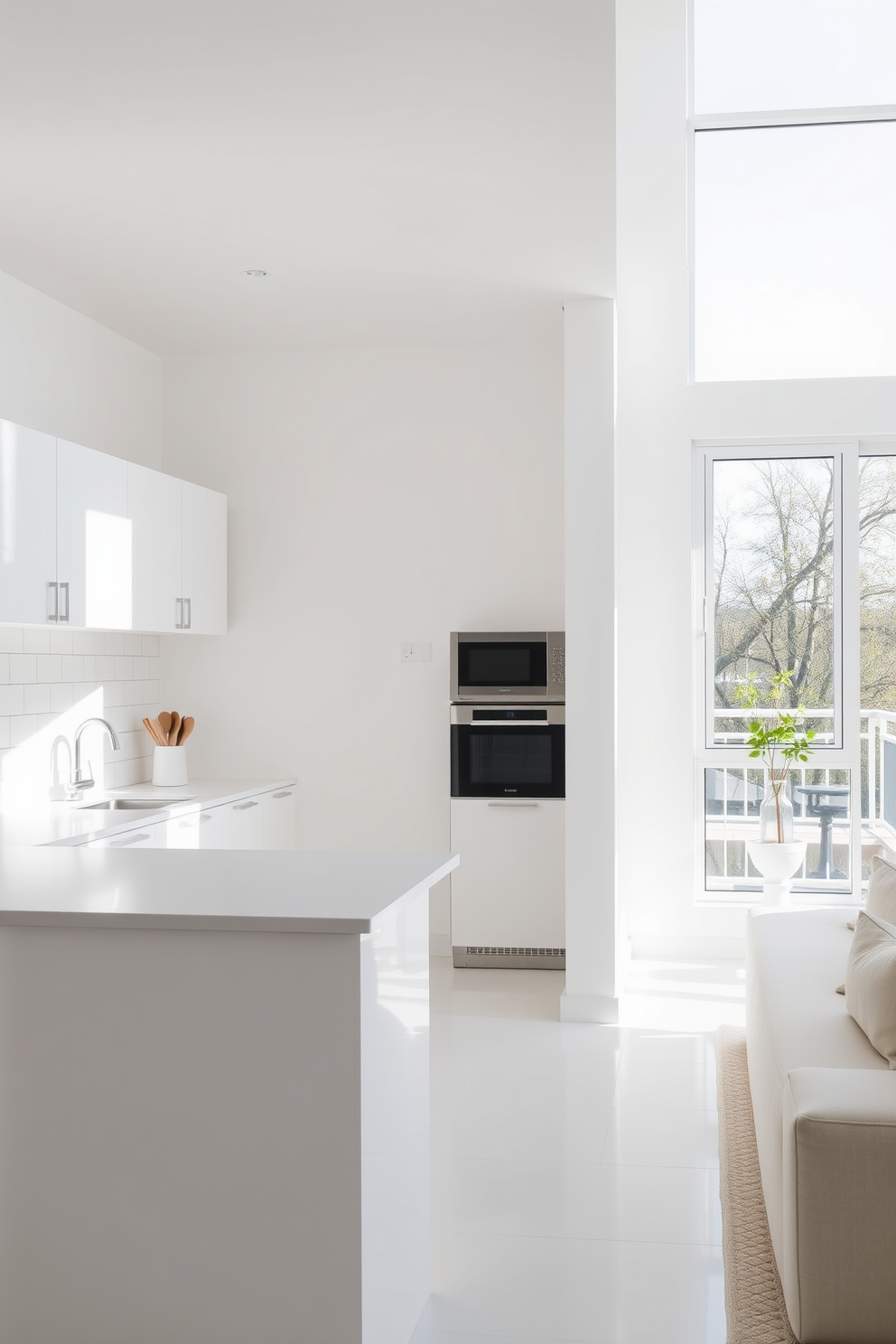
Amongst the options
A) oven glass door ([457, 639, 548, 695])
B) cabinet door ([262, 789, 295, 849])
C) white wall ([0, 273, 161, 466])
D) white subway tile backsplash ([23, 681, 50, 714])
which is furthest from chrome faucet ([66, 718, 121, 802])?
oven glass door ([457, 639, 548, 695])

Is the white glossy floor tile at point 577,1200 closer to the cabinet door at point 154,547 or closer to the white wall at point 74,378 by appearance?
the cabinet door at point 154,547

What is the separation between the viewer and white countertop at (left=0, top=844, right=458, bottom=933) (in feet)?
6.76

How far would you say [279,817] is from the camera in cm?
541

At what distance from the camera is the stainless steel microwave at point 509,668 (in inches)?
210

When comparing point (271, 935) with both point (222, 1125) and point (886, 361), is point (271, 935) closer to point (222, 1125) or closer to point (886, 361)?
point (222, 1125)

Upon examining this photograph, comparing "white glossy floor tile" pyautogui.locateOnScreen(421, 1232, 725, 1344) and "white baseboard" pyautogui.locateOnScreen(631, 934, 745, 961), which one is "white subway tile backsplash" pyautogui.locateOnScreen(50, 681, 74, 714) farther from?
"white baseboard" pyautogui.locateOnScreen(631, 934, 745, 961)

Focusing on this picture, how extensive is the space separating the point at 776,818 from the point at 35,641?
335 cm

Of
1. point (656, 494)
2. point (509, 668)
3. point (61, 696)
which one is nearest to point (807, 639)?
point (656, 494)

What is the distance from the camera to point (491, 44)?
8.85 feet

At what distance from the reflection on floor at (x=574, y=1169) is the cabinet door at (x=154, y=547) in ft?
6.38

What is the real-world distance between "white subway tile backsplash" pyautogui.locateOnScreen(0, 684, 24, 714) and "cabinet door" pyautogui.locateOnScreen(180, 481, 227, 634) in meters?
0.90

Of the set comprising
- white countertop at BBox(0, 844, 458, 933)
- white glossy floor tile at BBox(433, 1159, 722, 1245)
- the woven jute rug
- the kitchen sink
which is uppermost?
white countertop at BBox(0, 844, 458, 933)

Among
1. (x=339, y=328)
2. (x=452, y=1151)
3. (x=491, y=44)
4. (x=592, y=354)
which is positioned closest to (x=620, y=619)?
(x=592, y=354)

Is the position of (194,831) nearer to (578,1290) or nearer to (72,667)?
(72,667)
